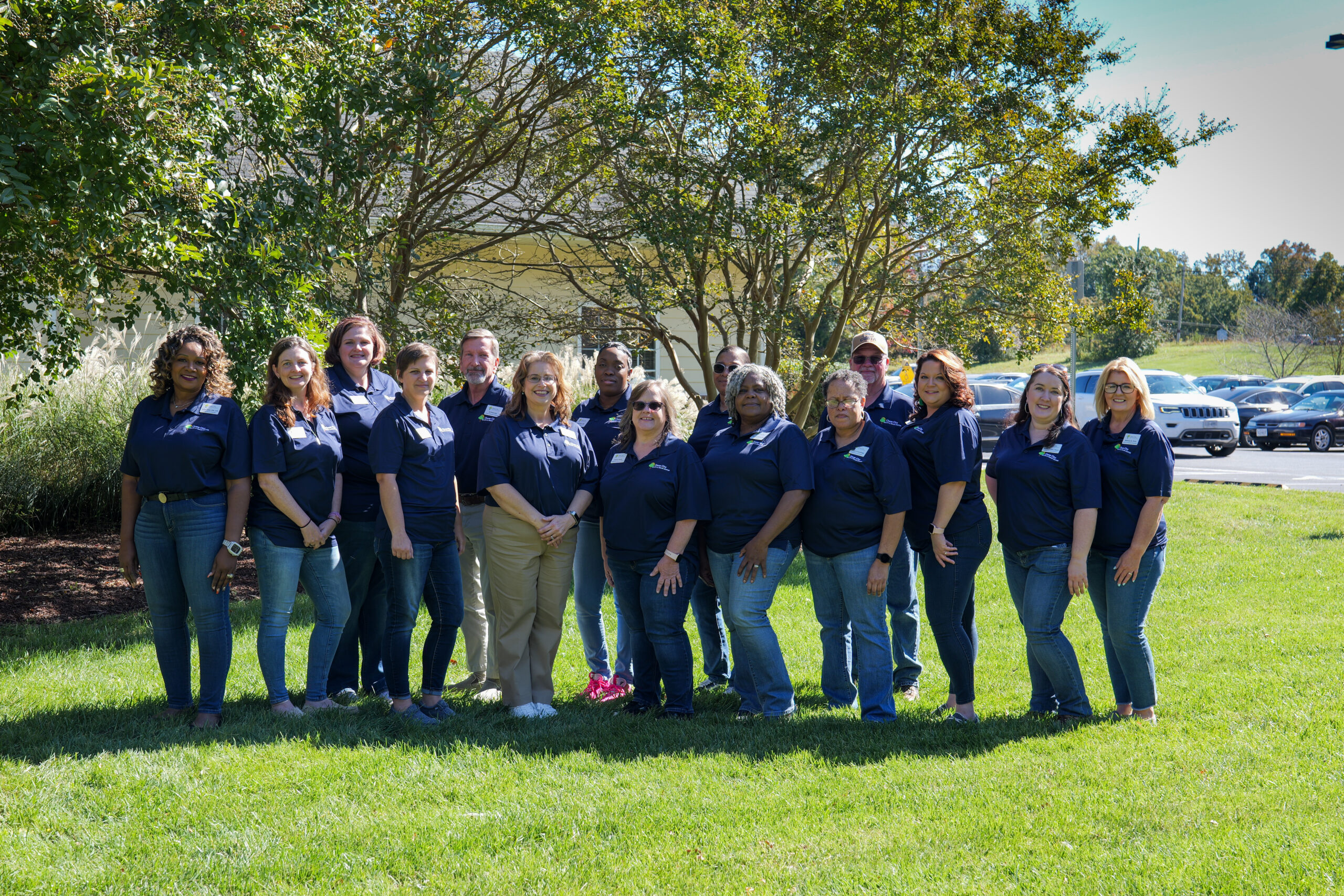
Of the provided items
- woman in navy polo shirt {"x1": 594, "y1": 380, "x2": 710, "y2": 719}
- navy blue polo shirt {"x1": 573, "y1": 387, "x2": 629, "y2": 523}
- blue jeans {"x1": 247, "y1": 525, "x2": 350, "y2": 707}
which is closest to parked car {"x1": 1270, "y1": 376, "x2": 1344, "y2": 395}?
navy blue polo shirt {"x1": 573, "y1": 387, "x2": 629, "y2": 523}

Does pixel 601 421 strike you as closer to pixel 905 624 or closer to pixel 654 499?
pixel 654 499

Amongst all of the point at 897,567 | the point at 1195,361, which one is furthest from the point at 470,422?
the point at 1195,361

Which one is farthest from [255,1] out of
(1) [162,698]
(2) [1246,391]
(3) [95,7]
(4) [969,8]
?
(2) [1246,391]

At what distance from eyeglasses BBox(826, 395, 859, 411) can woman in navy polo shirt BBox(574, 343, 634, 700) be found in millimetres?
1350

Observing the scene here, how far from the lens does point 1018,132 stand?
37.9ft

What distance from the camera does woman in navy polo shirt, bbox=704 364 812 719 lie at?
5434 mm

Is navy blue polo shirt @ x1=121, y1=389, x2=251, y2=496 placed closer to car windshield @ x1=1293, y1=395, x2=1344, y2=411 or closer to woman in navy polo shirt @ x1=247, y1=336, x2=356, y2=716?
woman in navy polo shirt @ x1=247, y1=336, x2=356, y2=716

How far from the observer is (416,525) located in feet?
17.9

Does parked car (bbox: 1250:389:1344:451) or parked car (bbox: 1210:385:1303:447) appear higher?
parked car (bbox: 1210:385:1303:447)

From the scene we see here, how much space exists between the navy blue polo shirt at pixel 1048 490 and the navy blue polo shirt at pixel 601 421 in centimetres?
229

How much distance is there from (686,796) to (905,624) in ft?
7.89

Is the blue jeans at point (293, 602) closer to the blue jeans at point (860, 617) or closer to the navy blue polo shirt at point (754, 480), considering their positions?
the navy blue polo shirt at point (754, 480)

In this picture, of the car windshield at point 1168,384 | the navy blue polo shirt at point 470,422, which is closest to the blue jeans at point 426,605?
the navy blue polo shirt at point 470,422

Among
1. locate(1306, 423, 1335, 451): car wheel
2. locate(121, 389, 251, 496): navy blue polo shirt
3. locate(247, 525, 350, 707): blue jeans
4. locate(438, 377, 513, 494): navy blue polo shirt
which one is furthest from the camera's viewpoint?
locate(1306, 423, 1335, 451): car wheel
